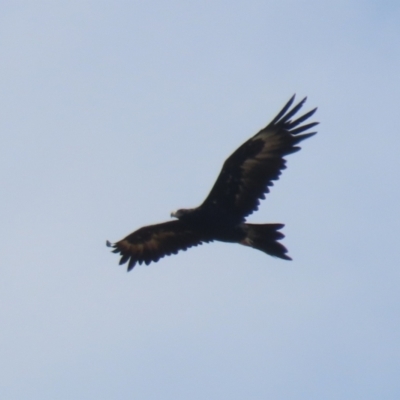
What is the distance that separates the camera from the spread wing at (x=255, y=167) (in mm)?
15914

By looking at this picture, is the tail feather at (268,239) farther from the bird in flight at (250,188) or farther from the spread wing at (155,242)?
the spread wing at (155,242)

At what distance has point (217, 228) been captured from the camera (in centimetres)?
1617

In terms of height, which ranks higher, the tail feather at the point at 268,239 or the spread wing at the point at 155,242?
the spread wing at the point at 155,242

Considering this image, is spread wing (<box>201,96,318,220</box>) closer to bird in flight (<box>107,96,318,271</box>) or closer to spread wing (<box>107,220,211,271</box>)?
bird in flight (<box>107,96,318,271</box>)

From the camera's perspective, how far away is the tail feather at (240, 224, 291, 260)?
1568 cm

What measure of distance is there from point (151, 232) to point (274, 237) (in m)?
2.50

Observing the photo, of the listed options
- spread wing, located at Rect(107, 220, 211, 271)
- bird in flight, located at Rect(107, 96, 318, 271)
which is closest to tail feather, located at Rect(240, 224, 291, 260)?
bird in flight, located at Rect(107, 96, 318, 271)

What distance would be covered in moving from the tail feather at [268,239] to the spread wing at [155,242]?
1157 millimetres

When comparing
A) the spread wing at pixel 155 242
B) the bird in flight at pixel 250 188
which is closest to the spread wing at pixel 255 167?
the bird in flight at pixel 250 188

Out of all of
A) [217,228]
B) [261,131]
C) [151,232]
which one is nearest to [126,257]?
[151,232]

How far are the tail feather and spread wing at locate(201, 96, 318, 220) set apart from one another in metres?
0.45

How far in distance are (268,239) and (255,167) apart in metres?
1.13

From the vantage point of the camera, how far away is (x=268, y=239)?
15719 mm

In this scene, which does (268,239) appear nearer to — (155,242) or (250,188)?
(250,188)
